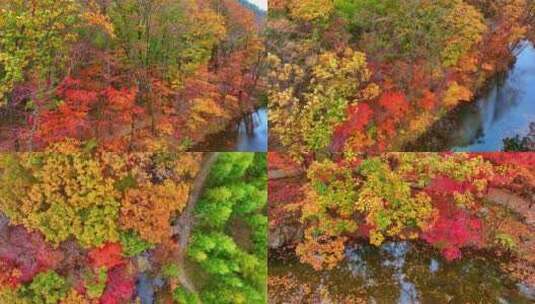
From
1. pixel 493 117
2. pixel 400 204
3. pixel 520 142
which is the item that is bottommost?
pixel 400 204

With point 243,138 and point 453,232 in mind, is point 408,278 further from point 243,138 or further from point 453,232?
point 243,138

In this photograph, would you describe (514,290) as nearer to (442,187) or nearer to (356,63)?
(442,187)

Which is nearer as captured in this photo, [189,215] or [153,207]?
[153,207]

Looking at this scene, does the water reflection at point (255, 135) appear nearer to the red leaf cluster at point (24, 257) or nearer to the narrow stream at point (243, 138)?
the narrow stream at point (243, 138)

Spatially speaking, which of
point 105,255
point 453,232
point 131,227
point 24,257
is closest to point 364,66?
point 453,232

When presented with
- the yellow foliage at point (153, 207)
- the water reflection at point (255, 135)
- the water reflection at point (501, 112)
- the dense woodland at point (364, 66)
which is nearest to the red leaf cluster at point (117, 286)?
the yellow foliage at point (153, 207)

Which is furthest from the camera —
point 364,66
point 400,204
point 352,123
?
point 400,204

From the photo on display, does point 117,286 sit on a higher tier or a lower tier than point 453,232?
lower

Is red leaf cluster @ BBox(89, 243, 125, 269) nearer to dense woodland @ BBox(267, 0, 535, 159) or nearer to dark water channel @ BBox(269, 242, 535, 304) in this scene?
dark water channel @ BBox(269, 242, 535, 304)
